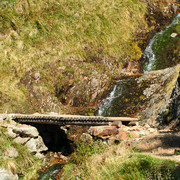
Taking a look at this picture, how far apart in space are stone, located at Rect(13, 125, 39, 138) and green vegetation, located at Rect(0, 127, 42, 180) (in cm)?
61

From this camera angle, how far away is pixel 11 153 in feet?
34.3

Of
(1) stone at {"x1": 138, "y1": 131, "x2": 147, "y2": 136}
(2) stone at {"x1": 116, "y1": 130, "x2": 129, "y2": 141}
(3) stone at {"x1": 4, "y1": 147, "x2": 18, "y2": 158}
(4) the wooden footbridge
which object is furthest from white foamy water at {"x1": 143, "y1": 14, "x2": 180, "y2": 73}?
(3) stone at {"x1": 4, "y1": 147, "x2": 18, "y2": 158}

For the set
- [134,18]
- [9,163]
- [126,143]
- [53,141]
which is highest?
[134,18]

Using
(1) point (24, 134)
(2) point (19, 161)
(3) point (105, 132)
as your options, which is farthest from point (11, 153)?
(3) point (105, 132)

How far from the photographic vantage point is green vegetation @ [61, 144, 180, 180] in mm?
5027

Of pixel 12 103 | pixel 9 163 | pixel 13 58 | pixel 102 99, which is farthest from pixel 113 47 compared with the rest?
pixel 9 163

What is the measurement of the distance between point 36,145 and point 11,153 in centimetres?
200

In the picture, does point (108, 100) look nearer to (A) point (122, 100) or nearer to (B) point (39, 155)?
(A) point (122, 100)

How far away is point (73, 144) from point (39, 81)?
21.0ft

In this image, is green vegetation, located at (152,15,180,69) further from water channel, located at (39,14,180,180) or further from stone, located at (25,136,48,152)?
stone, located at (25,136,48,152)

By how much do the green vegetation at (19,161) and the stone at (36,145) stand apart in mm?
534

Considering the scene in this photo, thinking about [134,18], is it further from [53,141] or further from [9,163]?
[9,163]

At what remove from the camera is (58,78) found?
706 inches

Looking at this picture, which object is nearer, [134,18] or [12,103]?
[12,103]
